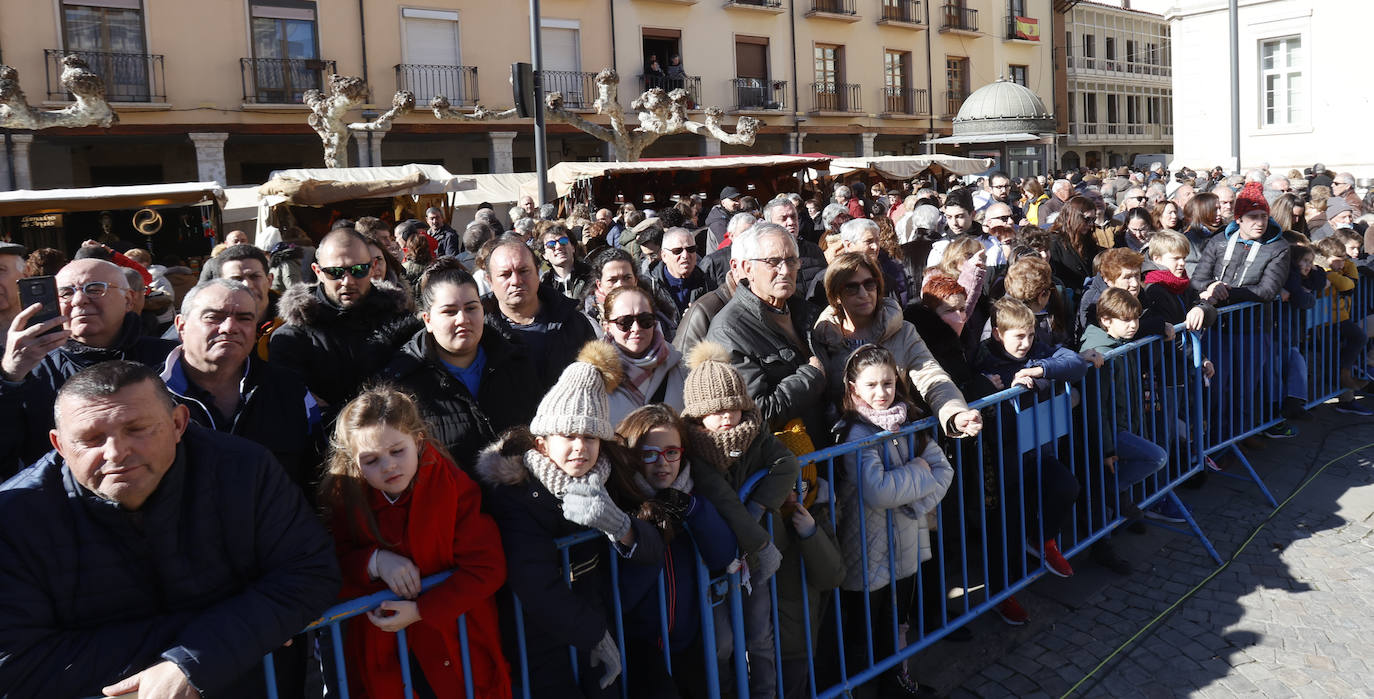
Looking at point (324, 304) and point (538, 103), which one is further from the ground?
point (538, 103)

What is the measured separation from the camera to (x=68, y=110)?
16.0 m

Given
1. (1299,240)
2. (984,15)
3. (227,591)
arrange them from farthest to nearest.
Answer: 1. (984,15)
2. (1299,240)
3. (227,591)

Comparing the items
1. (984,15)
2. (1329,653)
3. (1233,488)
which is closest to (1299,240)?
(1233,488)

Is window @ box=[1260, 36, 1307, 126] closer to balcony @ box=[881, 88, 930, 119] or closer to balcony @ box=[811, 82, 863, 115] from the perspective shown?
balcony @ box=[881, 88, 930, 119]

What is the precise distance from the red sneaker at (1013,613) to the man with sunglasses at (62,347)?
3.58m

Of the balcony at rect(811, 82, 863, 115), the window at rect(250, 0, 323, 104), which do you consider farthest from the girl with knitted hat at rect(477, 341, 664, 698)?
the balcony at rect(811, 82, 863, 115)

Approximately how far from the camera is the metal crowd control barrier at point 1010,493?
320 cm

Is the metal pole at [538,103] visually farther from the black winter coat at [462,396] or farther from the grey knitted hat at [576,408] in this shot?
the grey knitted hat at [576,408]

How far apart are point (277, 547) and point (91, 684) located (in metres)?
0.48

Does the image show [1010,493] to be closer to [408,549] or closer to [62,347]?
[408,549]

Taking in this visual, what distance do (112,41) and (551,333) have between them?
19982 millimetres

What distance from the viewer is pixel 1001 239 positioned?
675cm

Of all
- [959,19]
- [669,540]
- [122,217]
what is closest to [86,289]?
[669,540]

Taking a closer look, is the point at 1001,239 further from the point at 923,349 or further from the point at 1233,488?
the point at 923,349
